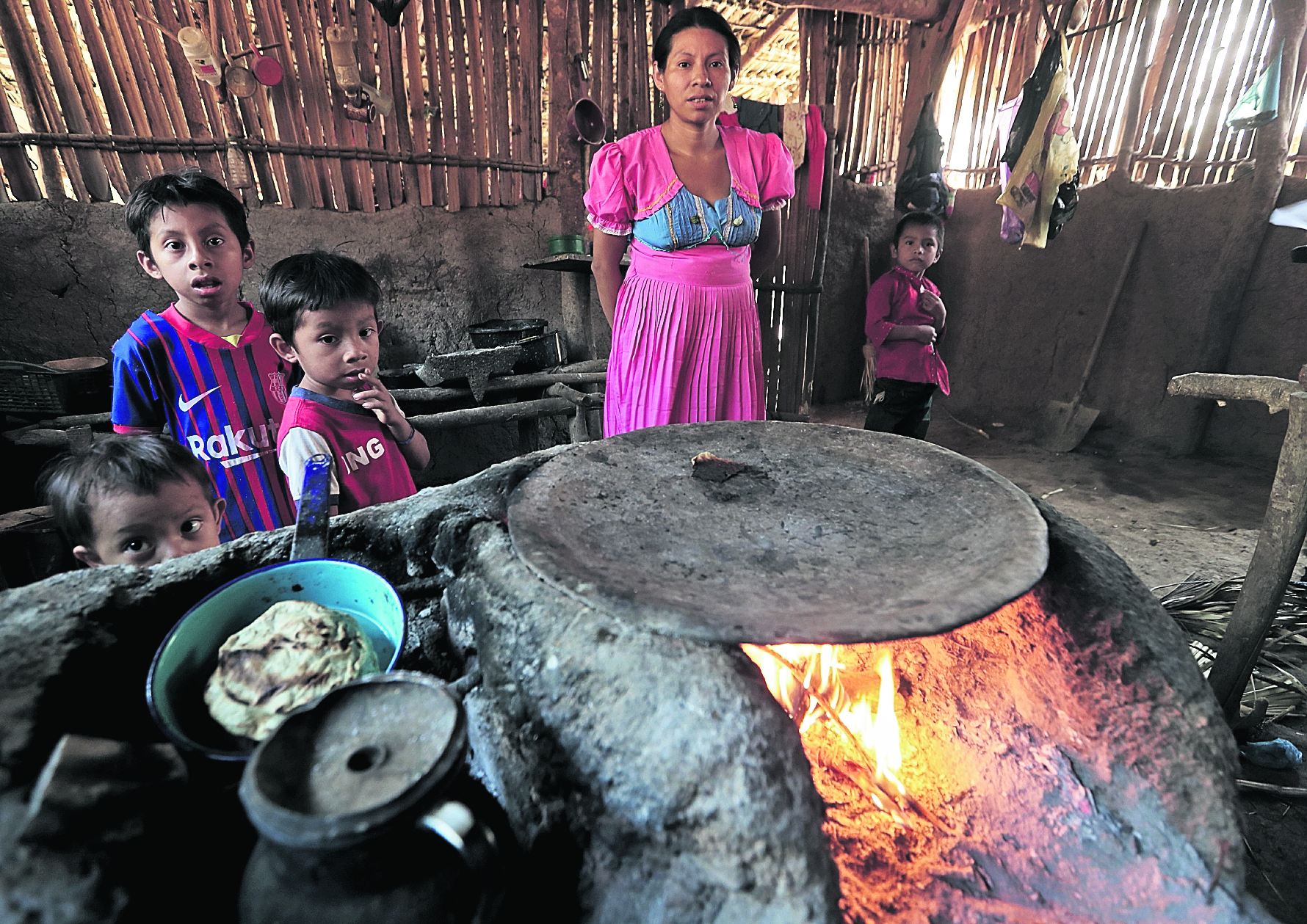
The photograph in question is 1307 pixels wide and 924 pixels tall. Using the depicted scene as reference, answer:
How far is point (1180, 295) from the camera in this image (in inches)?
178

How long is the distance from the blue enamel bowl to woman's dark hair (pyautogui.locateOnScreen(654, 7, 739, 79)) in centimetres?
206

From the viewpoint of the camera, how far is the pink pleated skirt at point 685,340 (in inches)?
88.6

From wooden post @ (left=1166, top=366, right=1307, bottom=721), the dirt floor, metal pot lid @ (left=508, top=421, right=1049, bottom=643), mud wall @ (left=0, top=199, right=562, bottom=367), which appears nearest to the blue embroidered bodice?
metal pot lid @ (left=508, top=421, right=1049, bottom=643)

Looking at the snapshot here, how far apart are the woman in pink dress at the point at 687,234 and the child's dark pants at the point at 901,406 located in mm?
1881

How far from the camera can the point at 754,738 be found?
0.77 m

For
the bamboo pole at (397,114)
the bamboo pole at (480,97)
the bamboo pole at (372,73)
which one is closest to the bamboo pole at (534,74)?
the bamboo pole at (480,97)

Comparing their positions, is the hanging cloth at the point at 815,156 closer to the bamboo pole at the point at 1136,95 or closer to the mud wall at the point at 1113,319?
the mud wall at the point at 1113,319

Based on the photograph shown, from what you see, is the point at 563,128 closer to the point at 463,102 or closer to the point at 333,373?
the point at 463,102

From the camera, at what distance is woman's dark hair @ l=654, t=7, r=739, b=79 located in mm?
2031

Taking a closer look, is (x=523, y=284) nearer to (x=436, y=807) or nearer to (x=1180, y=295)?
(x=436, y=807)

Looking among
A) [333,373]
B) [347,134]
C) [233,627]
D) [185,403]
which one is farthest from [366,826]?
[347,134]

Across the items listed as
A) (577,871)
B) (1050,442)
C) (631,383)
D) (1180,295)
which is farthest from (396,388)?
(1180,295)

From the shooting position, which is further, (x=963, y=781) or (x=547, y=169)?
(x=547, y=169)

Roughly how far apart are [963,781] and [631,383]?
1740 millimetres
